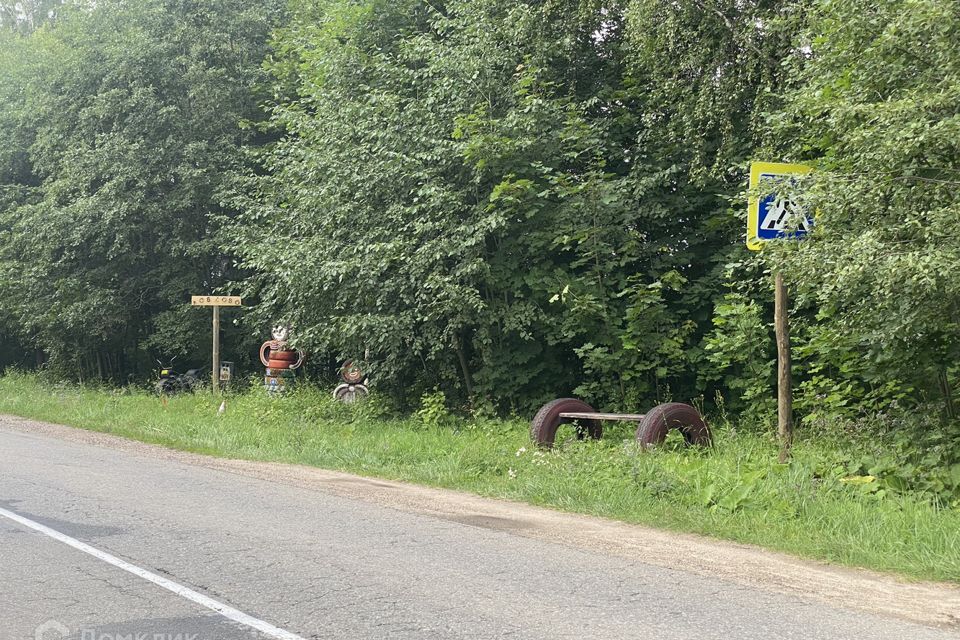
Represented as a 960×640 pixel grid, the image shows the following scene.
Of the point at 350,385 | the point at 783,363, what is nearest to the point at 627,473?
the point at 783,363

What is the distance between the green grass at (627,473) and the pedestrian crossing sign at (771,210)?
101 inches

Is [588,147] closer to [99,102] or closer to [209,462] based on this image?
[209,462]

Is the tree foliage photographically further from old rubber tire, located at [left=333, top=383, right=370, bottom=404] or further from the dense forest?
old rubber tire, located at [left=333, top=383, right=370, bottom=404]

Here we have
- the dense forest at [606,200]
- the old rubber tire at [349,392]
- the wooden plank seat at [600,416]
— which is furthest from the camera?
the old rubber tire at [349,392]

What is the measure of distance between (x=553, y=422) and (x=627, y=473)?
2736mm

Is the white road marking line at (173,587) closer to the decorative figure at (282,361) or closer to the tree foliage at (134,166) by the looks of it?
the decorative figure at (282,361)

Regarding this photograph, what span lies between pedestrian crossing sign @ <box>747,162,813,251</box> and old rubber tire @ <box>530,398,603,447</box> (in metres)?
4.19

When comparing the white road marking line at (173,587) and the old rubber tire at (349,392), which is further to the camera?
the old rubber tire at (349,392)

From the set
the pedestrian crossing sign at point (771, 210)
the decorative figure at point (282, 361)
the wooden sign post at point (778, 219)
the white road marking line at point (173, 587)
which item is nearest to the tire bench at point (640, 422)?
the wooden sign post at point (778, 219)

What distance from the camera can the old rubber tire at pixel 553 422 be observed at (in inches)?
502

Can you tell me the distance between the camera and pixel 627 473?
33.7 ft

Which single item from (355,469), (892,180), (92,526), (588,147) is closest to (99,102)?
(588,147)

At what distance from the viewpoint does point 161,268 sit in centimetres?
2697

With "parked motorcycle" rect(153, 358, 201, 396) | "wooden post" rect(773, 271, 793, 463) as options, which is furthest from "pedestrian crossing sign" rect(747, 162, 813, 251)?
"parked motorcycle" rect(153, 358, 201, 396)
